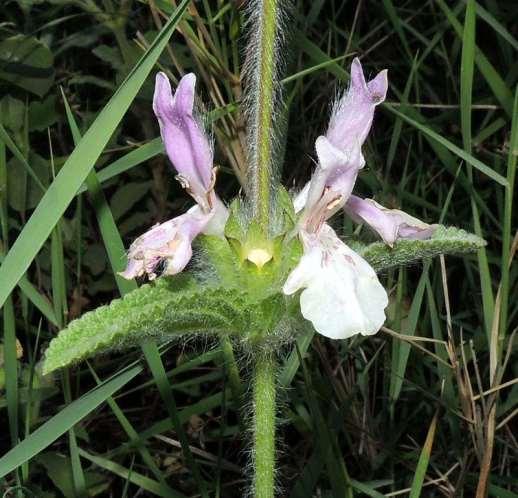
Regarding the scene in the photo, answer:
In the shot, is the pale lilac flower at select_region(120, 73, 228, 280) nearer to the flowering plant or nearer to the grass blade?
the flowering plant

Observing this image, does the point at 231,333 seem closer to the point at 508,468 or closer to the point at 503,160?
the point at 508,468

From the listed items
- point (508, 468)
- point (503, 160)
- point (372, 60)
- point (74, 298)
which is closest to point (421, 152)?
point (503, 160)

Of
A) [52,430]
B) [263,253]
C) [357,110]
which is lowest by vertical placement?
[52,430]

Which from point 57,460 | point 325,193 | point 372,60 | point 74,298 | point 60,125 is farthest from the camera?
point 372,60

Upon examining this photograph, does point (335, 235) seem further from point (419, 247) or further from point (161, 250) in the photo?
point (161, 250)

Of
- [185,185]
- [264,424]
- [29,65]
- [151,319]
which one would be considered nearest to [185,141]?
[185,185]

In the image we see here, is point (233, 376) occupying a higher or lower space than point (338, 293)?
lower
